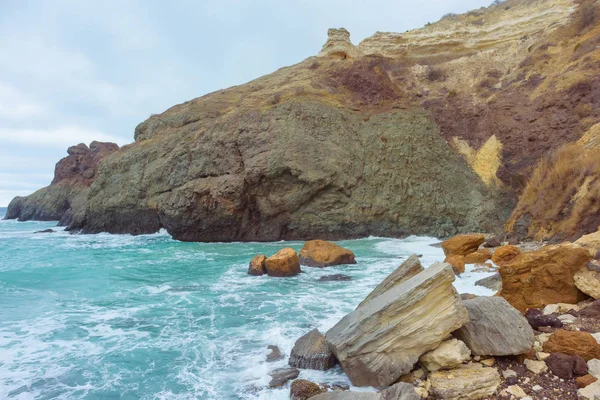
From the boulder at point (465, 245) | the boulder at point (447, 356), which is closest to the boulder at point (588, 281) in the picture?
the boulder at point (447, 356)

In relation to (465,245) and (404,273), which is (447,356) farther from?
(465,245)

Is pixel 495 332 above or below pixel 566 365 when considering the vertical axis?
above

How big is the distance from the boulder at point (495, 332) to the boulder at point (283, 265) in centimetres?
781

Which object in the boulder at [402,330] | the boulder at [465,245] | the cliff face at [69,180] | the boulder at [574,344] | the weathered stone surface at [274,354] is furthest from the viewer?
the cliff face at [69,180]

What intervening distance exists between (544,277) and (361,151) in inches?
777

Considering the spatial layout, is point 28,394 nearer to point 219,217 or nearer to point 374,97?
point 219,217

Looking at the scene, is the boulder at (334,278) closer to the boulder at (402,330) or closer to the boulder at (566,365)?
the boulder at (402,330)

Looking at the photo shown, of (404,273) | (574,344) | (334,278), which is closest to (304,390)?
(404,273)

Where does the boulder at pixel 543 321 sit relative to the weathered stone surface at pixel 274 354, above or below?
above

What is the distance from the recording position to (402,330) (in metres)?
5.33

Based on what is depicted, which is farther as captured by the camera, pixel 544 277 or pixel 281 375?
pixel 544 277

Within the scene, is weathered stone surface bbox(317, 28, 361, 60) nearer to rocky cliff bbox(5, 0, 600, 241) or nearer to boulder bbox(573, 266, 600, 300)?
rocky cliff bbox(5, 0, 600, 241)

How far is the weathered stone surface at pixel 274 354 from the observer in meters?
6.46

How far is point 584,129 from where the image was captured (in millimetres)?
20719
